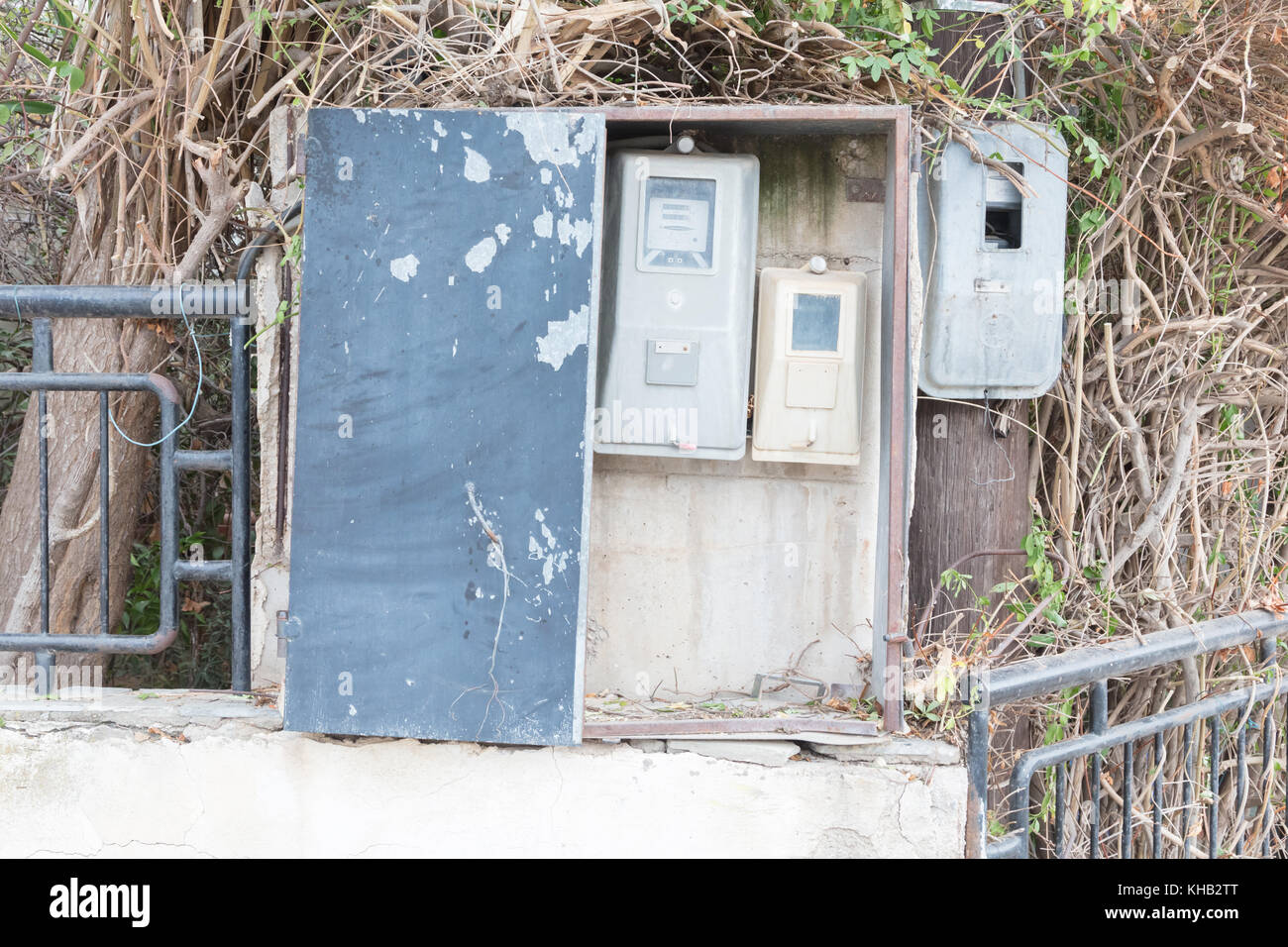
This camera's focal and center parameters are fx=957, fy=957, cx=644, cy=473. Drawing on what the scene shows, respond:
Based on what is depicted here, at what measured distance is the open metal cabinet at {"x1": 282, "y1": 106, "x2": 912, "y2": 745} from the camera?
2.48 meters

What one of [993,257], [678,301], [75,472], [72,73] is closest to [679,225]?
[678,301]

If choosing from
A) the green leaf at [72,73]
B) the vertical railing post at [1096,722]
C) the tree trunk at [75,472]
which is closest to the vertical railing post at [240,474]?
the tree trunk at [75,472]

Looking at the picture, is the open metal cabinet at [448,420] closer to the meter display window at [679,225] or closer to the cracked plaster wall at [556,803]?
the cracked plaster wall at [556,803]

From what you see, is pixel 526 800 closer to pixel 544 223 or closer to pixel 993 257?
pixel 544 223

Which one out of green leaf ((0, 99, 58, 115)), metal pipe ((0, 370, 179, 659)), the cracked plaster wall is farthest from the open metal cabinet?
green leaf ((0, 99, 58, 115))

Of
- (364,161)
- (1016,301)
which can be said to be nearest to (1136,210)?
(1016,301)

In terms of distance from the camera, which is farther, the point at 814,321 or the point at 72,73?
the point at 72,73

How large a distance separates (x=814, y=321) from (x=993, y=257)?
22.2 inches

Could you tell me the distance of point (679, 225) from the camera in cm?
280

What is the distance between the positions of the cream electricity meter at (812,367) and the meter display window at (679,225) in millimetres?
281

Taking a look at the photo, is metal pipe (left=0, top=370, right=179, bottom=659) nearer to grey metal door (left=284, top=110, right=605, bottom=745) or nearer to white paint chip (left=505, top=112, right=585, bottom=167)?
grey metal door (left=284, top=110, right=605, bottom=745)

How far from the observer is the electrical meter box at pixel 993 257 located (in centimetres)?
285

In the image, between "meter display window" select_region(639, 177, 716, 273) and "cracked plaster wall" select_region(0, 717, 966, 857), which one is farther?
"meter display window" select_region(639, 177, 716, 273)
